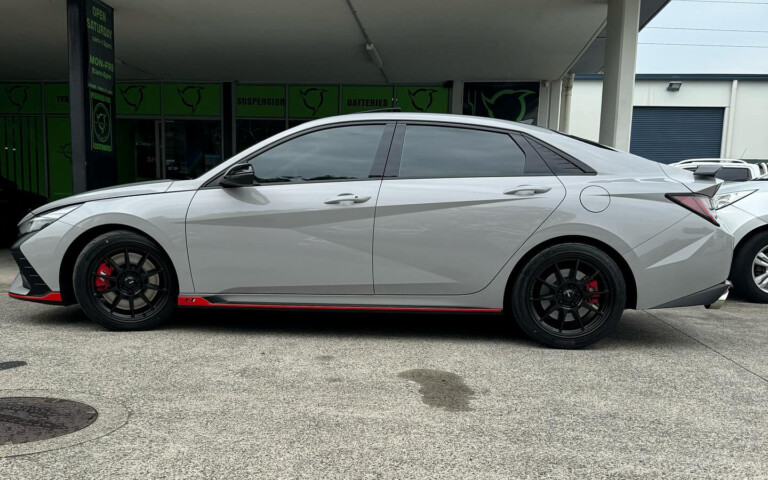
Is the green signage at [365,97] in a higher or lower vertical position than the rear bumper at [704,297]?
higher

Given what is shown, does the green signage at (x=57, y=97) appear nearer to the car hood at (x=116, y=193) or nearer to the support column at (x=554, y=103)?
the support column at (x=554, y=103)

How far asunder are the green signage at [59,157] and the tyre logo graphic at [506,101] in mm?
11438

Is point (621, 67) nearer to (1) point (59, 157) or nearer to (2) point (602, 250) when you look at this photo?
(2) point (602, 250)

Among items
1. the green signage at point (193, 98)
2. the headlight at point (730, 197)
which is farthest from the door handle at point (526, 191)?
the green signage at point (193, 98)

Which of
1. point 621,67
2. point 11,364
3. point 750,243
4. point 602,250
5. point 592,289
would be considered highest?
point 621,67

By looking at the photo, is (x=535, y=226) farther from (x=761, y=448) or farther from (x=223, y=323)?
(x=223, y=323)

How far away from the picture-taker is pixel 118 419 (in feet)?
9.21

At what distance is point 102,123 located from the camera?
26.9 ft

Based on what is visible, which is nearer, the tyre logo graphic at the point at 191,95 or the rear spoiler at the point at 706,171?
the rear spoiler at the point at 706,171

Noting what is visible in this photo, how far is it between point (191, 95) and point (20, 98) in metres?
4.90

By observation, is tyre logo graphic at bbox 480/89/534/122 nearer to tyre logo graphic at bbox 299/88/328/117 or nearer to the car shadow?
tyre logo graphic at bbox 299/88/328/117

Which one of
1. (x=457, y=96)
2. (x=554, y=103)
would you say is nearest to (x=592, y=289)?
(x=457, y=96)

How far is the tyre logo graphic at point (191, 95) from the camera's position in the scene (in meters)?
15.4

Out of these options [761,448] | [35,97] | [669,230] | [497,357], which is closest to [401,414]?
[497,357]
